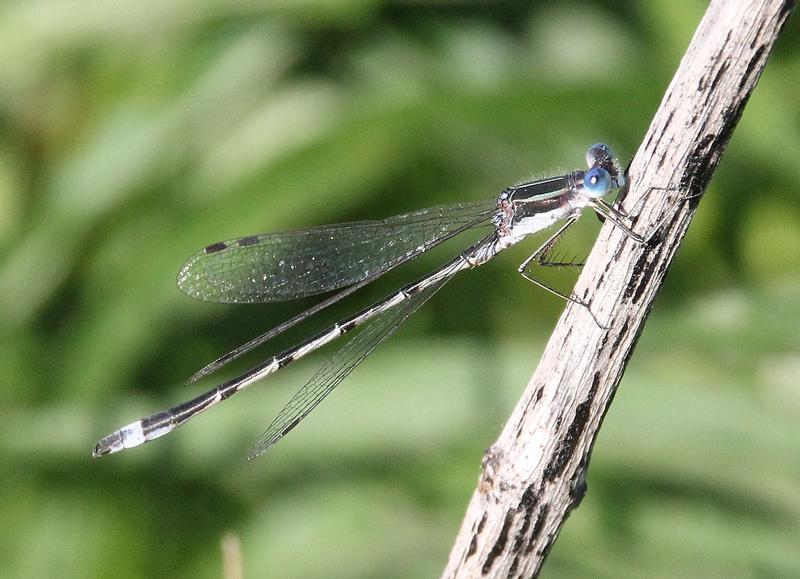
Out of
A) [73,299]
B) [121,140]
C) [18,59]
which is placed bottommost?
[73,299]

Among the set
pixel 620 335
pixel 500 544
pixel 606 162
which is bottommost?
pixel 500 544

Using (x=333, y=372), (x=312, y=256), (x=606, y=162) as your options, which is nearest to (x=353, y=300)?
(x=312, y=256)

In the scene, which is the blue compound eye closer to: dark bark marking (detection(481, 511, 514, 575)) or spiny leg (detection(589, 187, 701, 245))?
spiny leg (detection(589, 187, 701, 245))

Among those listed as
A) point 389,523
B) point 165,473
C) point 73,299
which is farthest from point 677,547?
point 73,299

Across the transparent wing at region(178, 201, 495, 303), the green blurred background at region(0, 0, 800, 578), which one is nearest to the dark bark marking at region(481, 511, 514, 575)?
the green blurred background at region(0, 0, 800, 578)

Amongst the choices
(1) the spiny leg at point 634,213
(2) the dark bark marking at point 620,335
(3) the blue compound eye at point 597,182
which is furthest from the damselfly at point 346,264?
(2) the dark bark marking at point 620,335

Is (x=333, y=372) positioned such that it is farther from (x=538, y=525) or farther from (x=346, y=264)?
(x=538, y=525)

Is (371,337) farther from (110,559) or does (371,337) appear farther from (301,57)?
(301,57)
